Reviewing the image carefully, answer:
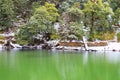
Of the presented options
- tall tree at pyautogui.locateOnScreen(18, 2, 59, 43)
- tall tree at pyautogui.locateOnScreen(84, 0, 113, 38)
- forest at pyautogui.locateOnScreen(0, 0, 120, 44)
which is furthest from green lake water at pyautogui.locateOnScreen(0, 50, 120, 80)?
tall tree at pyautogui.locateOnScreen(84, 0, 113, 38)

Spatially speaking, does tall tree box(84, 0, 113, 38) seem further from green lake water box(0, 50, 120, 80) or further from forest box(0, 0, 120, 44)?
green lake water box(0, 50, 120, 80)

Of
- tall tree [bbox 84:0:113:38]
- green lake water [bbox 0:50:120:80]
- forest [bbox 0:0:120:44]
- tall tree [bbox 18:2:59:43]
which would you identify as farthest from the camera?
tall tree [bbox 84:0:113:38]

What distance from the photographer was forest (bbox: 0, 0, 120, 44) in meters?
44.2

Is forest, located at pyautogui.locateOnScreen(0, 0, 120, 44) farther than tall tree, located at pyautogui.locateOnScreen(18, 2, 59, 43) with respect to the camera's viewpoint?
Yes

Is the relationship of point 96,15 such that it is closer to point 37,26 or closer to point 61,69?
point 37,26

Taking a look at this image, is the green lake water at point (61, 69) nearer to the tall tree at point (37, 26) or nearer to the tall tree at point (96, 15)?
the tall tree at point (37, 26)

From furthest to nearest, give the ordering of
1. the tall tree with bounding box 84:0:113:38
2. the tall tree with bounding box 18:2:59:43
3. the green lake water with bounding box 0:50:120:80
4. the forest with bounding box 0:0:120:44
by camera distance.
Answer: the tall tree with bounding box 84:0:113:38, the forest with bounding box 0:0:120:44, the tall tree with bounding box 18:2:59:43, the green lake water with bounding box 0:50:120:80

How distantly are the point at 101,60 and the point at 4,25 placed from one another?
20.4 m

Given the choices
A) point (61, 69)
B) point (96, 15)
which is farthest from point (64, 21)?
point (61, 69)

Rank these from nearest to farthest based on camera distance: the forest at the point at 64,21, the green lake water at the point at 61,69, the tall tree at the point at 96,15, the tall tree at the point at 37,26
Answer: the green lake water at the point at 61,69 → the tall tree at the point at 37,26 → the forest at the point at 64,21 → the tall tree at the point at 96,15

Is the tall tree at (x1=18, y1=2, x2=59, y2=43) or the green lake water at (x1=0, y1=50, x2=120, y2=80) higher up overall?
the tall tree at (x1=18, y1=2, x2=59, y2=43)

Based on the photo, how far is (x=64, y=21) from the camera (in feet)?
152

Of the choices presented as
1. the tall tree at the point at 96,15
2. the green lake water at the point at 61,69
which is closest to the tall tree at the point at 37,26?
the tall tree at the point at 96,15

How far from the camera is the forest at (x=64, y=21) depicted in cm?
4425
